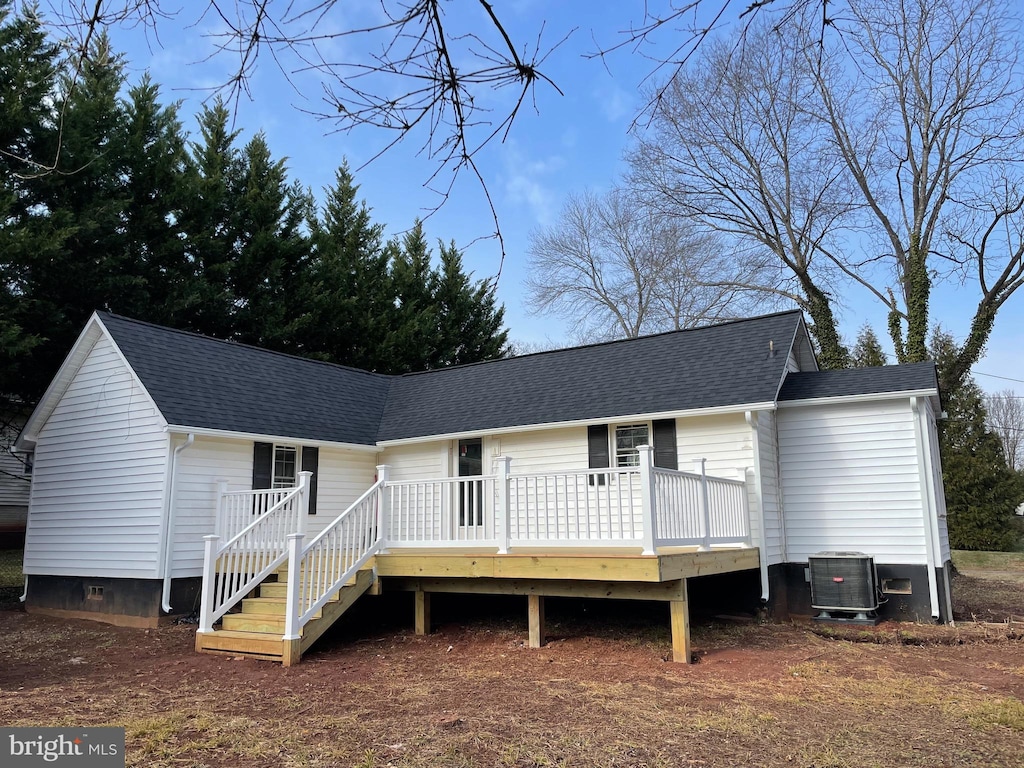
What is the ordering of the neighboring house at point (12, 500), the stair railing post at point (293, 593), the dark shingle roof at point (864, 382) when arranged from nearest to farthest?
1. the stair railing post at point (293, 593)
2. the dark shingle roof at point (864, 382)
3. the neighboring house at point (12, 500)

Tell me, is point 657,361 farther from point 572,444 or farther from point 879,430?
point 879,430

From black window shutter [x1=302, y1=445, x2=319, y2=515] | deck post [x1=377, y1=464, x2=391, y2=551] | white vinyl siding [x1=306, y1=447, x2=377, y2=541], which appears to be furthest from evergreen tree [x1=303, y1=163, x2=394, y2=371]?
deck post [x1=377, y1=464, x2=391, y2=551]

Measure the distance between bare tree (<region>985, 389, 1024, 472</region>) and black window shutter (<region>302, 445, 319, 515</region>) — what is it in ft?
181

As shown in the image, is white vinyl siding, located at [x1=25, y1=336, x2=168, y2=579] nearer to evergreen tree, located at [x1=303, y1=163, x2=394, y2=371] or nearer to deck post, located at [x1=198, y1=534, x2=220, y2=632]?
deck post, located at [x1=198, y1=534, x2=220, y2=632]

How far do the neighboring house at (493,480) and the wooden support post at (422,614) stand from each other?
0.04 meters

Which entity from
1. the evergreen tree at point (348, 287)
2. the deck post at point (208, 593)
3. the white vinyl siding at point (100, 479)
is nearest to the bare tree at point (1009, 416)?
the evergreen tree at point (348, 287)

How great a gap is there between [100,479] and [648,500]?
914cm

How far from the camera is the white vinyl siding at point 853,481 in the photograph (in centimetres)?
1071

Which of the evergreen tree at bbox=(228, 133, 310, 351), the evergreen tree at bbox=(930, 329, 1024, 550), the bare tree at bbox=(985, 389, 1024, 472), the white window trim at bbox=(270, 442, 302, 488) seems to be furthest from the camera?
the bare tree at bbox=(985, 389, 1024, 472)

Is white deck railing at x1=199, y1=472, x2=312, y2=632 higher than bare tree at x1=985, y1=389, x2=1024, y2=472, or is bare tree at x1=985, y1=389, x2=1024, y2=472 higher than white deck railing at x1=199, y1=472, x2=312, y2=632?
bare tree at x1=985, y1=389, x2=1024, y2=472

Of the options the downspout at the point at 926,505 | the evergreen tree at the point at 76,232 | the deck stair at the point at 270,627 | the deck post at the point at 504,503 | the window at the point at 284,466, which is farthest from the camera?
the evergreen tree at the point at 76,232

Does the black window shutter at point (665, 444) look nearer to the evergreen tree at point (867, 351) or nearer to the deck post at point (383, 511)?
the deck post at point (383, 511)

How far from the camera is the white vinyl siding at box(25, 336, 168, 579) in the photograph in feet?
36.4

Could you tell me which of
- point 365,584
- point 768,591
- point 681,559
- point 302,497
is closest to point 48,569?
point 302,497
